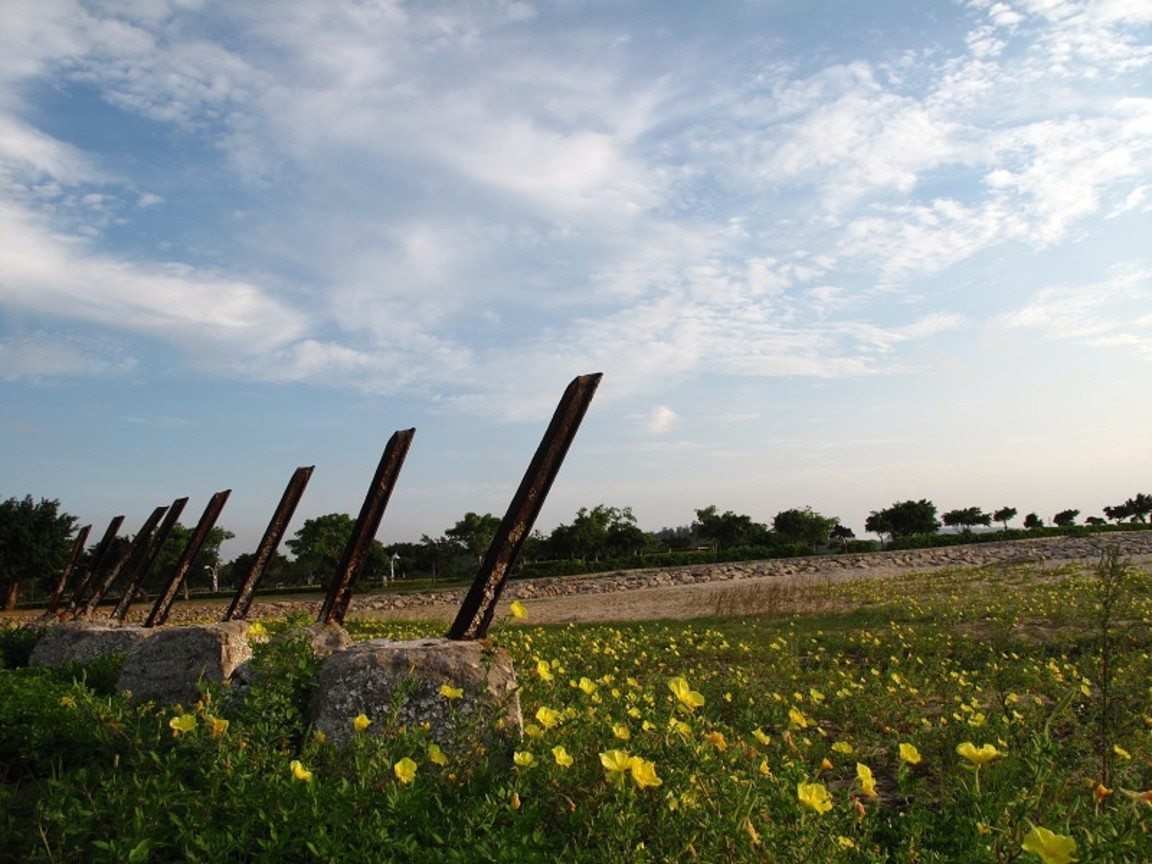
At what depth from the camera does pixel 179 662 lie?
546 centimetres

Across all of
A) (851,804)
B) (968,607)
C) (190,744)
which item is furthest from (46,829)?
(968,607)

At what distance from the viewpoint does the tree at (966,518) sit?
255 ft

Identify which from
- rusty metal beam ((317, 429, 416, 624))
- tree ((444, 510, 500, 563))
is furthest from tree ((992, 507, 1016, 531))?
rusty metal beam ((317, 429, 416, 624))

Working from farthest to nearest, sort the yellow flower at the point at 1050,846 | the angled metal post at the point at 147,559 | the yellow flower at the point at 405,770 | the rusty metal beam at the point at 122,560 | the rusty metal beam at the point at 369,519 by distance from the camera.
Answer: the rusty metal beam at the point at 122,560 → the angled metal post at the point at 147,559 → the rusty metal beam at the point at 369,519 → the yellow flower at the point at 405,770 → the yellow flower at the point at 1050,846

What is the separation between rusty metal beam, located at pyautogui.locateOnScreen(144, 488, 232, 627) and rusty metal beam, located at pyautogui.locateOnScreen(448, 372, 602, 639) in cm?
651

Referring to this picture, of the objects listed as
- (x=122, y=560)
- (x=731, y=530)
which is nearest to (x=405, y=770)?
(x=122, y=560)

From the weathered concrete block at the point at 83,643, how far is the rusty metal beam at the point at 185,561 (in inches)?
40.9

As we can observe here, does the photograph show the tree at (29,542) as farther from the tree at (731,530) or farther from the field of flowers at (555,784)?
the tree at (731,530)

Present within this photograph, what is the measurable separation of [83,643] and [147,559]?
3.66m

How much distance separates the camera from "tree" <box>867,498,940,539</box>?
247ft

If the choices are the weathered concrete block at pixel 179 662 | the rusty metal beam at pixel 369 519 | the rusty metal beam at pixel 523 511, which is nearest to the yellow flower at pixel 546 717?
the rusty metal beam at pixel 523 511

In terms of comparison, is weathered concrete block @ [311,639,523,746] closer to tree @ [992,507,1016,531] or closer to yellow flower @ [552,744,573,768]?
yellow flower @ [552,744,573,768]

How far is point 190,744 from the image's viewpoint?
3201 millimetres

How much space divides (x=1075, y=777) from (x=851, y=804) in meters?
2.72
